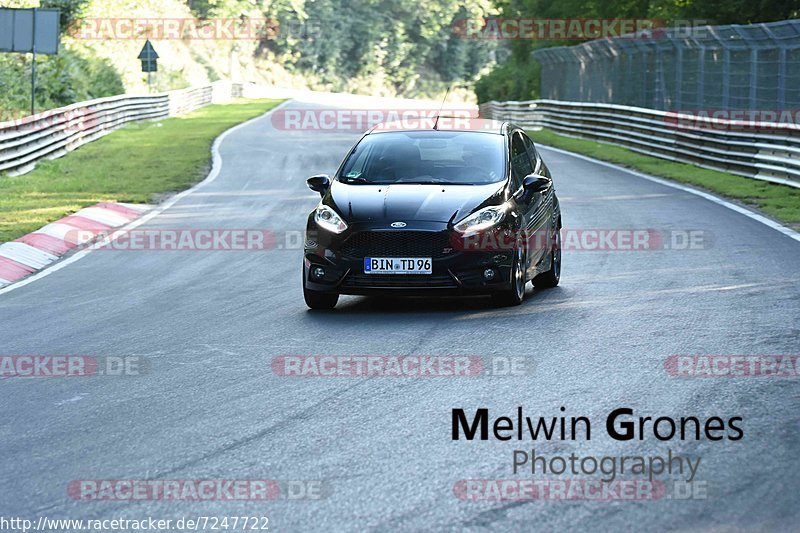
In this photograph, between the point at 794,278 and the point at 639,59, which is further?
the point at 639,59

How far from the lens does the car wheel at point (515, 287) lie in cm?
1088


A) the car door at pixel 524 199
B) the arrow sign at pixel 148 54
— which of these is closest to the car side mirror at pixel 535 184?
the car door at pixel 524 199

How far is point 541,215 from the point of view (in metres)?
12.1

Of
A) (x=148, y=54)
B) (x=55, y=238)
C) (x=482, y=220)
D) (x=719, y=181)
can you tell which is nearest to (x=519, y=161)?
(x=482, y=220)

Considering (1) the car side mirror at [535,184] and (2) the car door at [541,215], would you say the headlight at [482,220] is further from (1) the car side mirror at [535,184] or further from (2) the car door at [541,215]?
(2) the car door at [541,215]

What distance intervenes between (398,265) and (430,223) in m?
0.43

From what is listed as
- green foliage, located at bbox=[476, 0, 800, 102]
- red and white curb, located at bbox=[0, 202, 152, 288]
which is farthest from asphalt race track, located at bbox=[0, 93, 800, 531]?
green foliage, located at bbox=[476, 0, 800, 102]

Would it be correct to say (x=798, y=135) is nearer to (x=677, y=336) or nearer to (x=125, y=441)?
(x=677, y=336)

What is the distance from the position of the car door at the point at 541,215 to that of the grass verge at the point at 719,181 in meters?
5.31

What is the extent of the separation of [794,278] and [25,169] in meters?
17.2

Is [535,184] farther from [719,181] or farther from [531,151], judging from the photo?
[719,181]

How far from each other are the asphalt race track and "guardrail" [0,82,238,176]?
34.2ft

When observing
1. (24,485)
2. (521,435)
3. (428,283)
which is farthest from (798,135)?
(24,485)

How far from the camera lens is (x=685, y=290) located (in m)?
11.8
